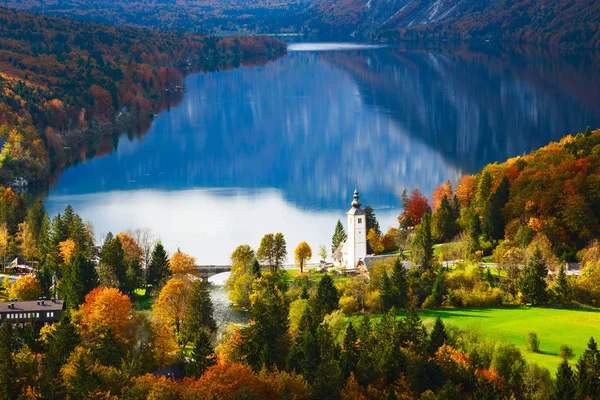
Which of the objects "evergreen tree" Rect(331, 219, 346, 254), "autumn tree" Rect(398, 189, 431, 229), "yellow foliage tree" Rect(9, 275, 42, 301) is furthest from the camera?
"autumn tree" Rect(398, 189, 431, 229)

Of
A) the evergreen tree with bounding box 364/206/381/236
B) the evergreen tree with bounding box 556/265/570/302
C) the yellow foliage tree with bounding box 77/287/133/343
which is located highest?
the evergreen tree with bounding box 364/206/381/236

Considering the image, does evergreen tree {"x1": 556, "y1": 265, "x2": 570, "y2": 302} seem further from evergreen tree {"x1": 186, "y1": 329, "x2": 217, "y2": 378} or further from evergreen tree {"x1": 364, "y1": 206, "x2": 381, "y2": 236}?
evergreen tree {"x1": 186, "y1": 329, "x2": 217, "y2": 378}

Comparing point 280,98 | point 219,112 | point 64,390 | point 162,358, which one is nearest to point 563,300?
point 162,358

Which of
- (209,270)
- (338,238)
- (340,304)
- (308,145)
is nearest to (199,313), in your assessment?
(340,304)

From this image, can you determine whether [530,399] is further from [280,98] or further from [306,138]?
[280,98]

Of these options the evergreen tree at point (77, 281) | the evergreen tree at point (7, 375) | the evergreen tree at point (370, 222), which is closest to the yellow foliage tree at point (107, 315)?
the evergreen tree at point (77, 281)

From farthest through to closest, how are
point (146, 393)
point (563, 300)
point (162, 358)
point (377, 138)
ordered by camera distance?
point (377, 138) → point (563, 300) → point (162, 358) → point (146, 393)

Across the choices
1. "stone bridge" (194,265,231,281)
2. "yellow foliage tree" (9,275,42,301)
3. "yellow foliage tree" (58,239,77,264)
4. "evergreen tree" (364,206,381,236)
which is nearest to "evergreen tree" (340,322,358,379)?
"yellow foliage tree" (9,275,42,301)
